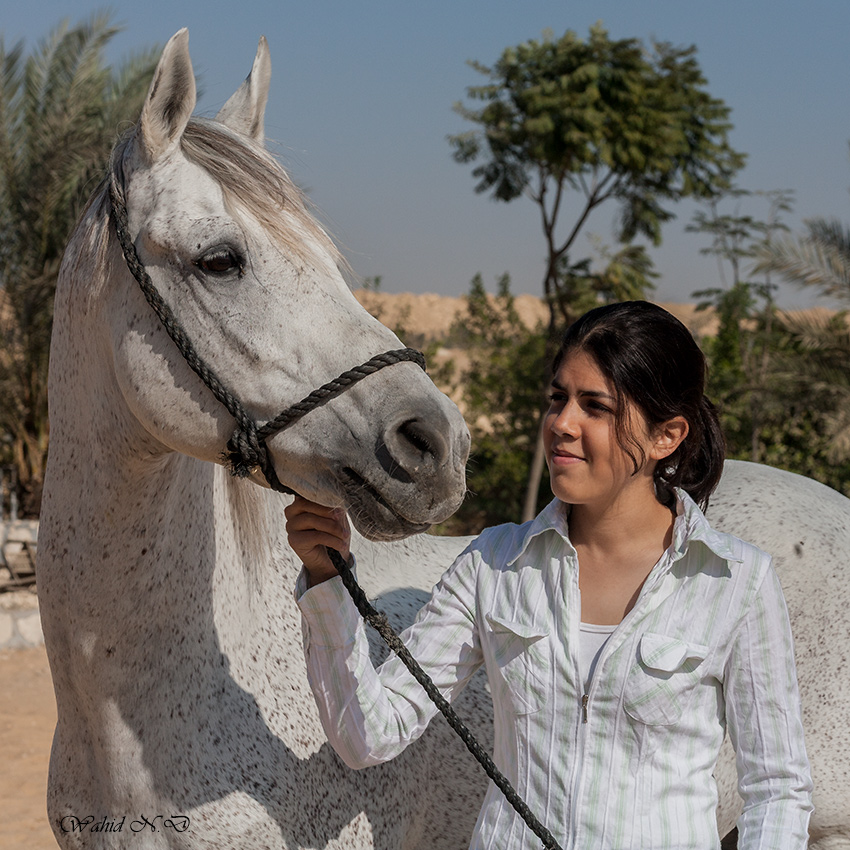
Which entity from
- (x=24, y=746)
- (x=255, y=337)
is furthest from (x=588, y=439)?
(x=24, y=746)

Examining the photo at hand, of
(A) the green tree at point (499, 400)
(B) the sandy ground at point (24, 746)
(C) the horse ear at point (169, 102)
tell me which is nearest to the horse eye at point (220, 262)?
(C) the horse ear at point (169, 102)

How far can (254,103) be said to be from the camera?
6.32ft

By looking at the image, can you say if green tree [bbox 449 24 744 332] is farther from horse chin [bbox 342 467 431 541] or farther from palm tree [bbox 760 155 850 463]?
horse chin [bbox 342 467 431 541]

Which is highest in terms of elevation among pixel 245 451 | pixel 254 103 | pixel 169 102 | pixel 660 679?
pixel 254 103

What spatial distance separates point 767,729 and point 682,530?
13.3 inches

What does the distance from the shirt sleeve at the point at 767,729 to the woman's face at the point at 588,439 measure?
1.00ft

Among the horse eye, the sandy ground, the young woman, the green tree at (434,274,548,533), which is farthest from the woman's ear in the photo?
the green tree at (434,274,548,533)

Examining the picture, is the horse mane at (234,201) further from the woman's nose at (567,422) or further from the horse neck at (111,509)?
the woman's nose at (567,422)

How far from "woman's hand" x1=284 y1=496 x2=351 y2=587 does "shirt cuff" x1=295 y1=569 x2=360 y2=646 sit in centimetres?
3

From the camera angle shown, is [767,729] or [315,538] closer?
[767,729]

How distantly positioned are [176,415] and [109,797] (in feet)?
2.61

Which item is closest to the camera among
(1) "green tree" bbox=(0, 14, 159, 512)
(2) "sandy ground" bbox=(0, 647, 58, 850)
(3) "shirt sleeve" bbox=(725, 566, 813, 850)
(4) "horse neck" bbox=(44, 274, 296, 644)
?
(3) "shirt sleeve" bbox=(725, 566, 813, 850)

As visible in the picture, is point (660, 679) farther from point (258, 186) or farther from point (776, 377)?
point (776, 377)

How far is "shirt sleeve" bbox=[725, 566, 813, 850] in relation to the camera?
1301 mm
